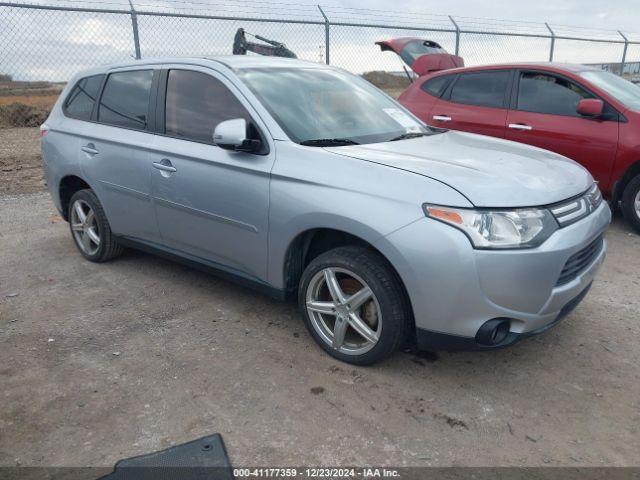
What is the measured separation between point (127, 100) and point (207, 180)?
131cm

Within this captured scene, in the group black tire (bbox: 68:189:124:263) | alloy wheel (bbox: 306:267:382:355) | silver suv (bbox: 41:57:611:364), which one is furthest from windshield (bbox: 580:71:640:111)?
black tire (bbox: 68:189:124:263)

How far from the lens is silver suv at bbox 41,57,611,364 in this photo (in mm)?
2721

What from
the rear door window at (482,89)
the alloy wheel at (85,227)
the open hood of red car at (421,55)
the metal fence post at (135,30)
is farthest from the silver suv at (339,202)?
the metal fence post at (135,30)

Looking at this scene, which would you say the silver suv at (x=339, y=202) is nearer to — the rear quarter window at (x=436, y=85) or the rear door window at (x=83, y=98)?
the rear door window at (x=83, y=98)

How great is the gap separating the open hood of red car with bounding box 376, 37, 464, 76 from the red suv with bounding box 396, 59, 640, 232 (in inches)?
38.9

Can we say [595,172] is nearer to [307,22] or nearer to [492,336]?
[492,336]

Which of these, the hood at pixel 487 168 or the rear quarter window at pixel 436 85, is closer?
the hood at pixel 487 168

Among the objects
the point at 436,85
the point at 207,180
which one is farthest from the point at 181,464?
the point at 436,85

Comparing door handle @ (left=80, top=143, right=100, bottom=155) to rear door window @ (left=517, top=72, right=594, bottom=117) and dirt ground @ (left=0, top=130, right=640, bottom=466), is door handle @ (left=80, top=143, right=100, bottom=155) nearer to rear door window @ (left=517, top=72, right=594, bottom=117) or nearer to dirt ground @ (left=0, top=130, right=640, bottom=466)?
dirt ground @ (left=0, top=130, right=640, bottom=466)

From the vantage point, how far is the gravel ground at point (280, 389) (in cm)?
259

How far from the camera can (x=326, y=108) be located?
375cm

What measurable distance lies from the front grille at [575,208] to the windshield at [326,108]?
3.91 ft

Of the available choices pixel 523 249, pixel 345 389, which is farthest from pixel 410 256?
pixel 345 389

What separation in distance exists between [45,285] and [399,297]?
3.09 m
